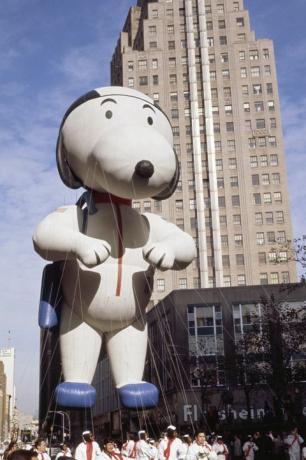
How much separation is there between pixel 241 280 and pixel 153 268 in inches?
1494

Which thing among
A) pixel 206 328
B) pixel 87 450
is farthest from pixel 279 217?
pixel 87 450

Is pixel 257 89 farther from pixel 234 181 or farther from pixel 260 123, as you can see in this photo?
pixel 234 181

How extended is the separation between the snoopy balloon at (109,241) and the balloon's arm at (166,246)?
0.05 feet

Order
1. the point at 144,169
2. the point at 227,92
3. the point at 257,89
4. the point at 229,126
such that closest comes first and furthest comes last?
the point at 144,169 < the point at 229,126 < the point at 257,89 < the point at 227,92

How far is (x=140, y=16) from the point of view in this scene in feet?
202

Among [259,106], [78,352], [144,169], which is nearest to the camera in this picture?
[144,169]

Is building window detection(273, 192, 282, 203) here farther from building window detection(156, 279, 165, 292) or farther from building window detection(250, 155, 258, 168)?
building window detection(156, 279, 165, 292)

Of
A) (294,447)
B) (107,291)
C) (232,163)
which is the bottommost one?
(294,447)

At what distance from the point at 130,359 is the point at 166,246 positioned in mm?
1809

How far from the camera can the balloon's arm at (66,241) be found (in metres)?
8.62

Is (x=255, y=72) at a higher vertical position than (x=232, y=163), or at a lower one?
higher

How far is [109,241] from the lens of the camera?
369 inches

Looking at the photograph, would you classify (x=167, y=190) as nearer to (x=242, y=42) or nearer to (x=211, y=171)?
(x=211, y=171)

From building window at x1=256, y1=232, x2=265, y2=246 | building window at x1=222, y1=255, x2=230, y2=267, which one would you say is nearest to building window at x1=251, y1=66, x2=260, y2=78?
building window at x1=256, y1=232, x2=265, y2=246
